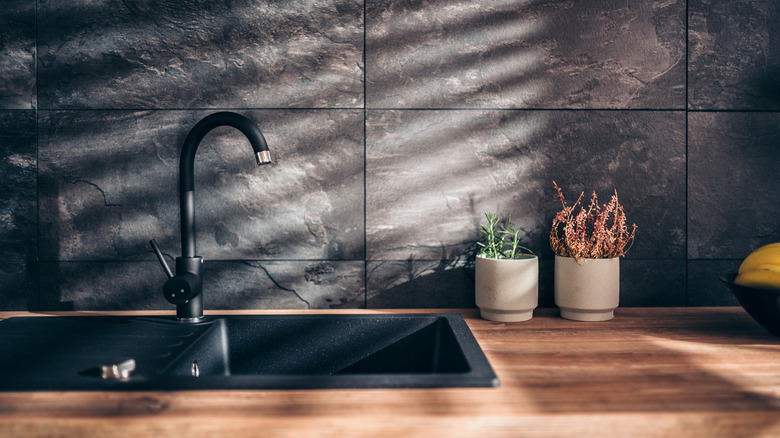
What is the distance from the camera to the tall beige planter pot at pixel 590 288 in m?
1.05

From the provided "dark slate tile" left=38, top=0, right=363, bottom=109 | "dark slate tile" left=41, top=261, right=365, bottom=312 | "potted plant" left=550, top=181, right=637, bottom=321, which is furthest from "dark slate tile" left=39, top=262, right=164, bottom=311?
"potted plant" left=550, top=181, right=637, bottom=321

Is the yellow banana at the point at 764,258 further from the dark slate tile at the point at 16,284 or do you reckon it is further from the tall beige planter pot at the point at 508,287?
the dark slate tile at the point at 16,284

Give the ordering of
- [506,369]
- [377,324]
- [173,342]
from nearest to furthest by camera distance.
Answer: [506,369]
[173,342]
[377,324]

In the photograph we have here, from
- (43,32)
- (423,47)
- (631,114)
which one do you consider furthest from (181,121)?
(631,114)

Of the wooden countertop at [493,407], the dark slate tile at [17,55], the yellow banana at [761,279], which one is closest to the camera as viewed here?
the wooden countertop at [493,407]

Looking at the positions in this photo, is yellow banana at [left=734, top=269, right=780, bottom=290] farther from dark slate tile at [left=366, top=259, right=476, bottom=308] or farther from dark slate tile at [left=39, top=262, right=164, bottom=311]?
dark slate tile at [left=39, top=262, right=164, bottom=311]

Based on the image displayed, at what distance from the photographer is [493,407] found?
64 centimetres

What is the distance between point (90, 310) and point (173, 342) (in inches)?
16.0

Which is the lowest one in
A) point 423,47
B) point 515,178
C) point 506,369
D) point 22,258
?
point 506,369

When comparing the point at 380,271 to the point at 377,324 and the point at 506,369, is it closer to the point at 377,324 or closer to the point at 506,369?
the point at 377,324

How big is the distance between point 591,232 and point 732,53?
55 centimetres

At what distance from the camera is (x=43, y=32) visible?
115cm

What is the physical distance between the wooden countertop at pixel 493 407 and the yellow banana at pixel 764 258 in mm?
219

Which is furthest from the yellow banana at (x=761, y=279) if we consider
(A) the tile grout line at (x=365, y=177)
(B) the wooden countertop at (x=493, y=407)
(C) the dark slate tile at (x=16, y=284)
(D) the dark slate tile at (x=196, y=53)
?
(C) the dark slate tile at (x=16, y=284)
